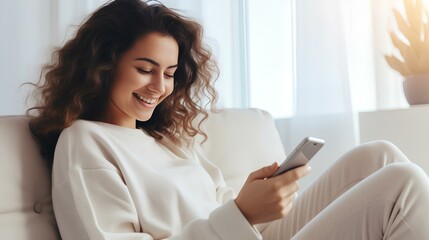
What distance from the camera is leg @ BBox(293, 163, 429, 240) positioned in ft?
3.51

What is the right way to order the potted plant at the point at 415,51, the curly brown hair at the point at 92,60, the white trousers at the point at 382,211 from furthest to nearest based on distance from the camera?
1. the potted plant at the point at 415,51
2. the curly brown hair at the point at 92,60
3. the white trousers at the point at 382,211

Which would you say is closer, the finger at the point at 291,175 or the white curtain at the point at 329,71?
the finger at the point at 291,175

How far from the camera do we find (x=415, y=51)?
2229 millimetres

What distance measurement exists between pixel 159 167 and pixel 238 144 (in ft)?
1.15

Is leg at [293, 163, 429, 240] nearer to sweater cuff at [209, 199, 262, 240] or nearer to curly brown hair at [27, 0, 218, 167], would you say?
sweater cuff at [209, 199, 262, 240]

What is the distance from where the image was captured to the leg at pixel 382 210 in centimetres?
107

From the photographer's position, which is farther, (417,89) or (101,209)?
(417,89)

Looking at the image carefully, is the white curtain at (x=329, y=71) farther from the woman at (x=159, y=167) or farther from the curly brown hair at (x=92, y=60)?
the curly brown hair at (x=92, y=60)

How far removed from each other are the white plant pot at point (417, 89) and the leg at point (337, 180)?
84 cm

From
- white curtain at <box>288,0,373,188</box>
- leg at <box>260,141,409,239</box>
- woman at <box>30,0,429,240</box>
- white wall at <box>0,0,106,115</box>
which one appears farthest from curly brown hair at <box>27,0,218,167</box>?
white curtain at <box>288,0,373,188</box>

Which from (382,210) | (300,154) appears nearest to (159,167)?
(300,154)

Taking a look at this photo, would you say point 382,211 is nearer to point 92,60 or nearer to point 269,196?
point 269,196

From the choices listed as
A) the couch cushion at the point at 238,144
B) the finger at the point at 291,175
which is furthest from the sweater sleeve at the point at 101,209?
the couch cushion at the point at 238,144

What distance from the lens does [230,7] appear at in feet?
9.96
